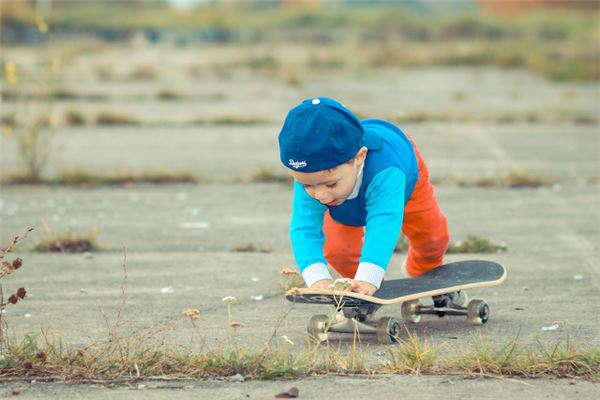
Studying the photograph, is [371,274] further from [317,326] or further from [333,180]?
[333,180]

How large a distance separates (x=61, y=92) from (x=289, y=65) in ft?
32.1

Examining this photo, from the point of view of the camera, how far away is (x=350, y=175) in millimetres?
4820

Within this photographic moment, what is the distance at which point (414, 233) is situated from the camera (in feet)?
17.9

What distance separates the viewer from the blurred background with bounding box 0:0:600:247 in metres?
10.2

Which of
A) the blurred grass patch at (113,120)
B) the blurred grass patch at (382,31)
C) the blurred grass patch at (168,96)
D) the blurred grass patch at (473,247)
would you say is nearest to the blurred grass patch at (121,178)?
the blurred grass patch at (473,247)

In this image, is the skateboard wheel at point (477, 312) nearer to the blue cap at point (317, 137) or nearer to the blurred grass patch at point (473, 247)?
the blue cap at point (317, 137)

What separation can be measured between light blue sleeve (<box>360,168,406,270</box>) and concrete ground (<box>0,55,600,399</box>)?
0.37 metres

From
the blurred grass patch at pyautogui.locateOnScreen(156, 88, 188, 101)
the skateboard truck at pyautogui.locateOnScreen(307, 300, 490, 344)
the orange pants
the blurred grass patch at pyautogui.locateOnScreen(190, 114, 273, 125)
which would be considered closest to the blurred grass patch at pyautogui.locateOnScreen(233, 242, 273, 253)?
the orange pants

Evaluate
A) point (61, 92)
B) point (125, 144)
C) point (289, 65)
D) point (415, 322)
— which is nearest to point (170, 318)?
point (415, 322)

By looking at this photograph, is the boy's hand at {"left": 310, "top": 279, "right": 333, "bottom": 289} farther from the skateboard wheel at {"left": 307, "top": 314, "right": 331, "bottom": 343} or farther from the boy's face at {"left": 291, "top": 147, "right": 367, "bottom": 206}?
the boy's face at {"left": 291, "top": 147, "right": 367, "bottom": 206}

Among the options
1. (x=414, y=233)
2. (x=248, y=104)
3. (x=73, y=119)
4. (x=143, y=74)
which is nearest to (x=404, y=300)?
(x=414, y=233)

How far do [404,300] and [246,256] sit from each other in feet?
6.89

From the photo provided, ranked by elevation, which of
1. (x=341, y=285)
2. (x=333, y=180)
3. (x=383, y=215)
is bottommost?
(x=341, y=285)

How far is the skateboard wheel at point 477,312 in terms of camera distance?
16.8ft
